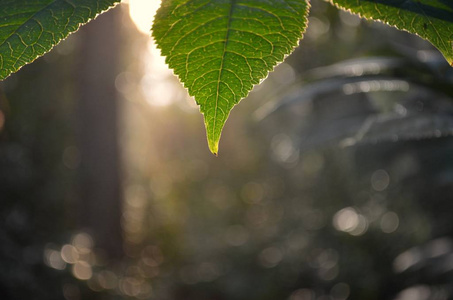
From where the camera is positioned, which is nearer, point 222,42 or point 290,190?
point 222,42

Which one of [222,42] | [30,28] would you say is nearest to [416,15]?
[222,42]

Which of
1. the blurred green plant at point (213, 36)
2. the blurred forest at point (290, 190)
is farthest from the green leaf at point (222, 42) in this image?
the blurred forest at point (290, 190)

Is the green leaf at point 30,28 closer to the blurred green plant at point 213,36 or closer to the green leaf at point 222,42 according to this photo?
the blurred green plant at point 213,36

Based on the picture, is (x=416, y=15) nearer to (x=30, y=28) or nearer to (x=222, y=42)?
(x=222, y=42)

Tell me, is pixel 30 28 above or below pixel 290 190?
below

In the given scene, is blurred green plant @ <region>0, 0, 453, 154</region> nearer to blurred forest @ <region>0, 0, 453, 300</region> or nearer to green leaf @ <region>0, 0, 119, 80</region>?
green leaf @ <region>0, 0, 119, 80</region>

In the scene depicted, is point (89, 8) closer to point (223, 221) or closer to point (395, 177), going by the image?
point (395, 177)

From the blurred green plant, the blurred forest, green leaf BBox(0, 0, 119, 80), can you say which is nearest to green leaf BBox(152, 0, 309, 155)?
the blurred green plant
